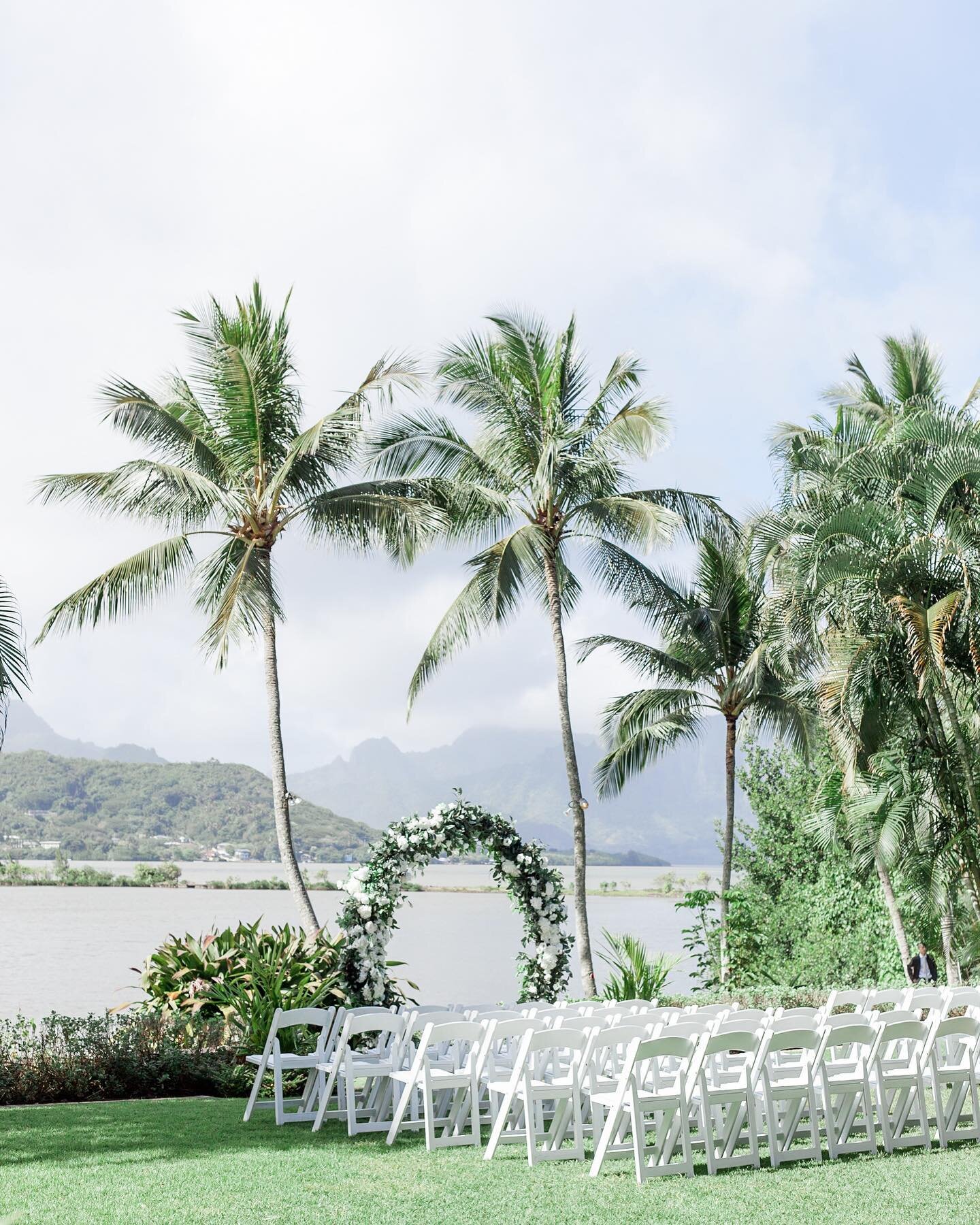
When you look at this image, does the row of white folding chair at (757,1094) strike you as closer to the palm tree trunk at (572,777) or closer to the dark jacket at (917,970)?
the palm tree trunk at (572,777)

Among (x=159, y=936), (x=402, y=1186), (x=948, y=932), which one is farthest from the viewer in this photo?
(x=159, y=936)

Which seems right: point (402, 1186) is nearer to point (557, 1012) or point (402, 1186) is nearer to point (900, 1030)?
point (557, 1012)

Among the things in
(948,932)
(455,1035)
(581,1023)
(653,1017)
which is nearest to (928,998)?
(653,1017)

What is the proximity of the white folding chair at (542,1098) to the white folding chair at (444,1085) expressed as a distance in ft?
0.55

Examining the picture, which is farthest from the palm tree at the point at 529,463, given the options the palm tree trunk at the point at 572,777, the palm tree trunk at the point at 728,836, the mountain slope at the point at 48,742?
the mountain slope at the point at 48,742

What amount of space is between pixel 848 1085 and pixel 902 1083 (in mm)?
466

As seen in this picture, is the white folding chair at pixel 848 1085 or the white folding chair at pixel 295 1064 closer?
the white folding chair at pixel 848 1085

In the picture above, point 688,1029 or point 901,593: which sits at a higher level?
point 901,593

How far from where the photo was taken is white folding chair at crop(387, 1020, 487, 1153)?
23.5 ft

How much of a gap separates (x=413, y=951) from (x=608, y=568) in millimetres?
27495

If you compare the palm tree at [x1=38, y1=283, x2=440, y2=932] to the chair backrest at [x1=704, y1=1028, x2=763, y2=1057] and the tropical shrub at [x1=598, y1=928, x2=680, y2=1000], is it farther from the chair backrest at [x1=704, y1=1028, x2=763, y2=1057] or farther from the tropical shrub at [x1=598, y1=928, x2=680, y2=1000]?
the chair backrest at [x1=704, y1=1028, x2=763, y2=1057]

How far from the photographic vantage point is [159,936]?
3170cm

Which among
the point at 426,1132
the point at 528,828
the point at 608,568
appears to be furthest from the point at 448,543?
the point at 528,828

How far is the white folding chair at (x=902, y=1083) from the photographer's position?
717 centimetres
